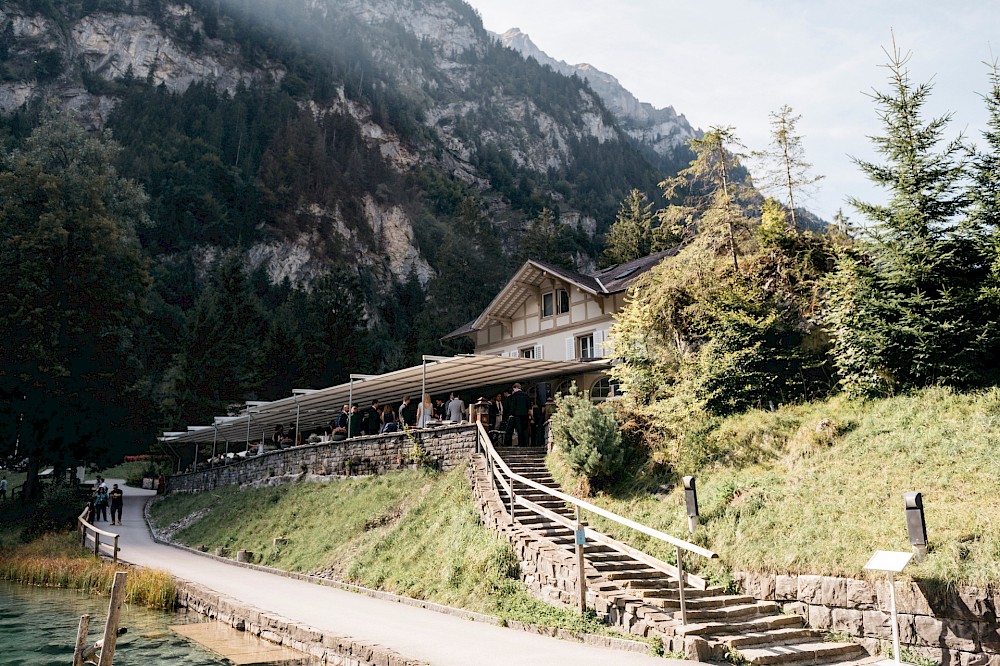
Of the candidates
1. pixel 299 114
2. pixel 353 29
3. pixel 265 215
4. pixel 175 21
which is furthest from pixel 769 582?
pixel 353 29

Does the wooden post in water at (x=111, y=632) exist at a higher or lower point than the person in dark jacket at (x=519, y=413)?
lower

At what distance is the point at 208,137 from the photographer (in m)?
78.2

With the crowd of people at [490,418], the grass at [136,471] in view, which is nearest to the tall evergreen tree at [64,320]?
the grass at [136,471]

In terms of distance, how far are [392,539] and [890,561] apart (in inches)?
411

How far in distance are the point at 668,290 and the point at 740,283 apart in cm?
185

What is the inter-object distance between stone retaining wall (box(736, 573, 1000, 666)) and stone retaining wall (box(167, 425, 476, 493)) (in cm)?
945

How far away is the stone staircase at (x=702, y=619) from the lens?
29.4ft

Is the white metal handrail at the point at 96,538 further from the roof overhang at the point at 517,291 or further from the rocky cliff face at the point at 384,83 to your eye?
the rocky cliff face at the point at 384,83

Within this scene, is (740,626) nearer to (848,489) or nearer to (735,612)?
(735,612)

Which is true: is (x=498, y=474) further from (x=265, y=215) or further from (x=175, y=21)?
(x=175, y=21)

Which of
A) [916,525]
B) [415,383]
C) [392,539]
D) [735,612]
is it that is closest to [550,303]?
[415,383]

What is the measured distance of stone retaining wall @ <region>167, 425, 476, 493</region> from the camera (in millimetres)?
18594

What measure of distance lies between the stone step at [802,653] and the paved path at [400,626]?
1.12 metres

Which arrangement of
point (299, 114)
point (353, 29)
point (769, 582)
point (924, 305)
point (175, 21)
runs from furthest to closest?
point (353, 29) → point (175, 21) → point (299, 114) → point (924, 305) → point (769, 582)
